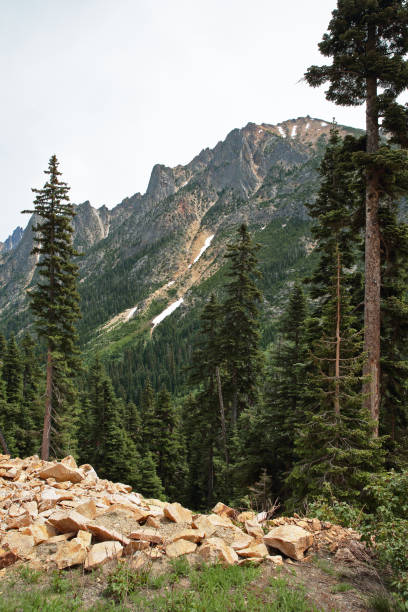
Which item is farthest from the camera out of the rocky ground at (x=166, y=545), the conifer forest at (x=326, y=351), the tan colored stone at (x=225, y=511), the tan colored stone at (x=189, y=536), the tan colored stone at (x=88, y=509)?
the conifer forest at (x=326, y=351)

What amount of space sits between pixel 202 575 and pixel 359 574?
2.20 metres

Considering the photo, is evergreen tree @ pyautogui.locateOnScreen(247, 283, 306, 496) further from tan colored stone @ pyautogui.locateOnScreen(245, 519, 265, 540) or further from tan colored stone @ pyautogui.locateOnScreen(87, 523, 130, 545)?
tan colored stone @ pyautogui.locateOnScreen(87, 523, 130, 545)

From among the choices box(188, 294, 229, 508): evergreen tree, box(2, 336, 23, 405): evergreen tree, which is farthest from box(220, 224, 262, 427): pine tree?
box(2, 336, 23, 405): evergreen tree

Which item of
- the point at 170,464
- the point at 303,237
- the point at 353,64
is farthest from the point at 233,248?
the point at 303,237

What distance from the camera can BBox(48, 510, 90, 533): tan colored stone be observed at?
5.16 meters

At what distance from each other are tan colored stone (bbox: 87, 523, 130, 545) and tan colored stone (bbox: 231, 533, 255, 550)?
158 centimetres

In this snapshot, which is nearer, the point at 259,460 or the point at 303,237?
the point at 259,460

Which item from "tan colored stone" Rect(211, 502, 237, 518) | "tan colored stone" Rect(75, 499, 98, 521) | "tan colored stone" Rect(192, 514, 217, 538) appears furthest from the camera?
"tan colored stone" Rect(211, 502, 237, 518)

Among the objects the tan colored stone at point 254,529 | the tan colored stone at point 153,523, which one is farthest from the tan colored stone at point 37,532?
the tan colored stone at point 254,529

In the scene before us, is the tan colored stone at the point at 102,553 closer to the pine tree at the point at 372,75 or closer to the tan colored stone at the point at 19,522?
the tan colored stone at the point at 19,522

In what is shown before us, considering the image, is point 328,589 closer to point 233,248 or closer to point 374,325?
point 374,325

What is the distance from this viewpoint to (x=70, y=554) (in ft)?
15.1

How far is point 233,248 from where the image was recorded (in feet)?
63.3

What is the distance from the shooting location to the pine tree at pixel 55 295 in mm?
16125
